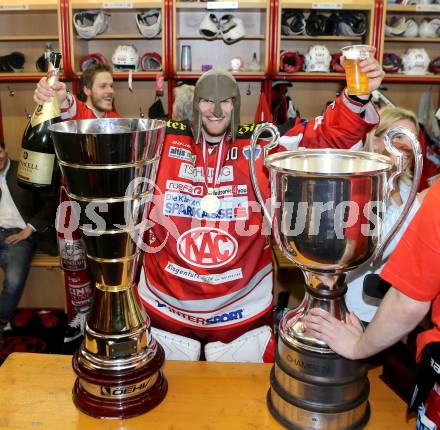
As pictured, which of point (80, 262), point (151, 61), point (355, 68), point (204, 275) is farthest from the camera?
point (151, 61)

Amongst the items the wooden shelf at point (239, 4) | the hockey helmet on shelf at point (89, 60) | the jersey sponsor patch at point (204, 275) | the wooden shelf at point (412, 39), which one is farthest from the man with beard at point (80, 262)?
the wooden shelf at point (412, 39)

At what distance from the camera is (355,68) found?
1272 millimetres

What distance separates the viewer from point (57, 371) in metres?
1.17

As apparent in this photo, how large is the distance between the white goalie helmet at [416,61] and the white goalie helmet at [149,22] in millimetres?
1932

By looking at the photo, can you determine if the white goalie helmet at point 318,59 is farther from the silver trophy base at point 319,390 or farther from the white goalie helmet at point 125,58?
the silver trophy base at point 319,390

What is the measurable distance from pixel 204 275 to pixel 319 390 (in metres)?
0.64

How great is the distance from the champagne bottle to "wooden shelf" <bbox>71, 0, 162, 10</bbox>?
244cm

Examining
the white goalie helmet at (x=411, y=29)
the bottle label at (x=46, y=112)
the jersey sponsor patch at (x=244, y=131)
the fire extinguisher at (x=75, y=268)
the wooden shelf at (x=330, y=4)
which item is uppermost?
the wooden shelf at (x=330, y=4)

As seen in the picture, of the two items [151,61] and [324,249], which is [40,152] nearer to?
[324,249]

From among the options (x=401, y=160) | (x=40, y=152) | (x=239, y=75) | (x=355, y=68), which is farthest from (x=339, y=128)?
(x=239, y=75)

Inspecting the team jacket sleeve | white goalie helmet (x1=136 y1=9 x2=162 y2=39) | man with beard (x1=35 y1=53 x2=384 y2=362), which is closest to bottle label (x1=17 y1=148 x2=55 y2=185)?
man with beard (x1=35 y1=53 x2=384 y2=362)

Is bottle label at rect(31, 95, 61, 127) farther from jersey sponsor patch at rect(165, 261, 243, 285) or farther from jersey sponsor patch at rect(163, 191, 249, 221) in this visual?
jersey sponsor patch at rect(165, 261, 243, 285)

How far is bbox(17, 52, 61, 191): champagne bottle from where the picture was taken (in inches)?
54.3

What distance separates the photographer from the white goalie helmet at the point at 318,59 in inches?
145
